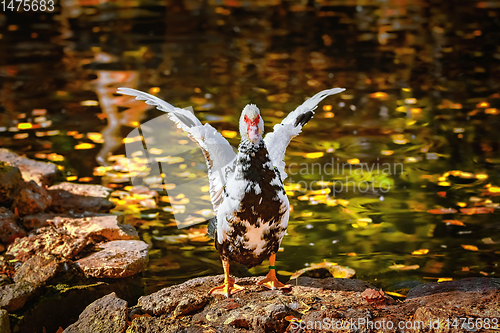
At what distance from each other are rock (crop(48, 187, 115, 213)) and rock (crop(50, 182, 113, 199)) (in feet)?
0.17

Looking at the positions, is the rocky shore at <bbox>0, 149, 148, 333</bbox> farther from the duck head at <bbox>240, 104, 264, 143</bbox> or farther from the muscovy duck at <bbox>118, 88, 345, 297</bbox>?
the duck head at <bbox>240, 104, 264, 143</bbox>

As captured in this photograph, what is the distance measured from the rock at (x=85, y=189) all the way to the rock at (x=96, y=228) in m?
0.71

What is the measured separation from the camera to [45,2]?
1480 cm

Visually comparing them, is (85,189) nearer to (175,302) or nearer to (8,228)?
(8,228)

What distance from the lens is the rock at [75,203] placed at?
4.94m

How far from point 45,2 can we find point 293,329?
14936mm

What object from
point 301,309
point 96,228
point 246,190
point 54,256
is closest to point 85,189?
point 96,228

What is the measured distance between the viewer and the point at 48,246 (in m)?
3.94

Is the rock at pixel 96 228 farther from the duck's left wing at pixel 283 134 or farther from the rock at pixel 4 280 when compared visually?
the duck's left wing at pixel 283 134

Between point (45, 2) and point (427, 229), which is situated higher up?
point (45, 2)

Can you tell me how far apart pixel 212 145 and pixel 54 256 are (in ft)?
5.04

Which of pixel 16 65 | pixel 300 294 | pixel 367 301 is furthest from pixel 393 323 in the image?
pixel 16 65

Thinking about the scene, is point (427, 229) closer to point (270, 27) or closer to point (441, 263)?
point (441, 263)

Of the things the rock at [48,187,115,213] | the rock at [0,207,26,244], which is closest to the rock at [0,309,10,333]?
the rock at [0,207,26,244]
